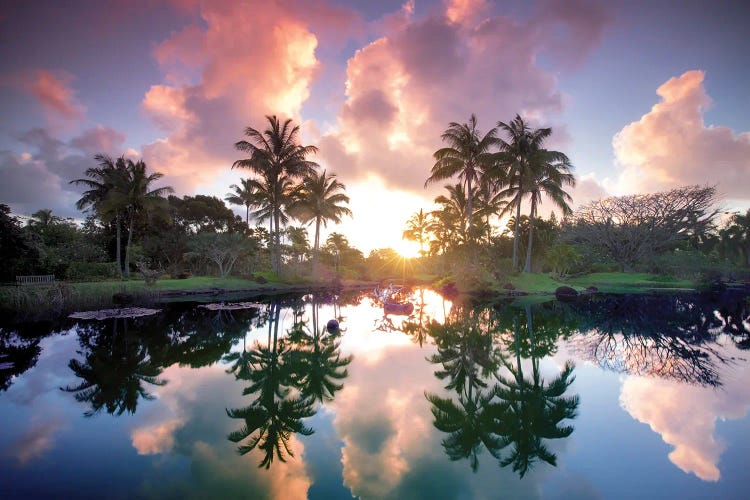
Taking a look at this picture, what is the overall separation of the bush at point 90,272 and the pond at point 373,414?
57.6 ft

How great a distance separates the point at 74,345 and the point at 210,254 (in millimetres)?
23719

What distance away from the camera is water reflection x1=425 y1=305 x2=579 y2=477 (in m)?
5.52

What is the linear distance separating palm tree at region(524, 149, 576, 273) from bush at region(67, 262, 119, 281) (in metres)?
38.5

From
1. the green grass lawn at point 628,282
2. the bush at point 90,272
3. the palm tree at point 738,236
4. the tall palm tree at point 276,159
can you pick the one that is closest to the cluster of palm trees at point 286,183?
the tall palm tree at point 276,159

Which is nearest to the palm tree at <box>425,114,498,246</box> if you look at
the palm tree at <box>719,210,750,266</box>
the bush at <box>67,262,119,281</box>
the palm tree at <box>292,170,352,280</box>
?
the palm tree at <box>292,170,352,280</box>

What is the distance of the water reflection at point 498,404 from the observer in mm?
5520

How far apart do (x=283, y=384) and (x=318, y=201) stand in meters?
29.1

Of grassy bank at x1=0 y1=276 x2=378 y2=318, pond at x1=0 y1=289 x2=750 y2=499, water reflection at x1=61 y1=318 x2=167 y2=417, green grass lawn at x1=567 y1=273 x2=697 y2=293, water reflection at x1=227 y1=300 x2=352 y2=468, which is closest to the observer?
pond at x1=0 y1=289 x2=750 y2=499

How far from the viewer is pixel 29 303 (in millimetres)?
17297

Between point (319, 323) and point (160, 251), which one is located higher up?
point (160, 251)

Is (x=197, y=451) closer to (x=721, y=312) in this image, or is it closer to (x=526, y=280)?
(x=721, y=312)

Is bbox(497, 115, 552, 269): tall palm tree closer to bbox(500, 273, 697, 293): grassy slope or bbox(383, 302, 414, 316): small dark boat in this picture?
bbox(500, 273, 697, 293): grassy slope

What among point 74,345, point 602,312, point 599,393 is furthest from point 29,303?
point 602,312

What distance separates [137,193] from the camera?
34688 millimetres
